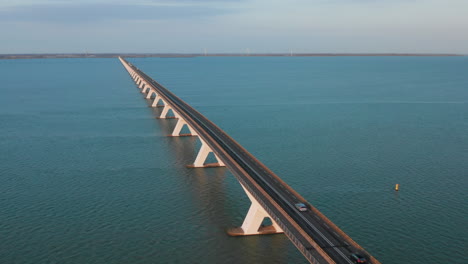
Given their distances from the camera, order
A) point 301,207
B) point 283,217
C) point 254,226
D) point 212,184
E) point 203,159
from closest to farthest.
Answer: point 283,217 → point 301,207 → point 254,226 → point 212,184 → point 203,159

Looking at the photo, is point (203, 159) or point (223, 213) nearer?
point (223, 213)

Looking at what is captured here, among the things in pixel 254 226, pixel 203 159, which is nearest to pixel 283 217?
pixel 254 226

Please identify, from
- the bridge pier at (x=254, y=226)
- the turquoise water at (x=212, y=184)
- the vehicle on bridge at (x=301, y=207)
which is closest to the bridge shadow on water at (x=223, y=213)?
the turquoise water at (x=212, y=184)

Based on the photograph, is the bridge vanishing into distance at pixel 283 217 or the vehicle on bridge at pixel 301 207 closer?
the bridge vanishing into distance at pixel 283 217

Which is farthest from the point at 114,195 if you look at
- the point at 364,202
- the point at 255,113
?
the point at 255,113

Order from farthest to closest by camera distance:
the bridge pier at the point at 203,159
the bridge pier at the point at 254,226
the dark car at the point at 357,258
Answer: the bridge pier at the point at 203,159, the bridge pier at the point at 254,226, the dark car at the point at 357,258

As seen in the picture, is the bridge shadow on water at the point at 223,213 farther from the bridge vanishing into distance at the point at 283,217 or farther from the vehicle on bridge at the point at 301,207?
the vehicle on bridge at the point at 301,207

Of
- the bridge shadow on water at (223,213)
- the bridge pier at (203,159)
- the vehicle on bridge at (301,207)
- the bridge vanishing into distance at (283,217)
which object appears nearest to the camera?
the bridge vanishing into distance at (283,217)

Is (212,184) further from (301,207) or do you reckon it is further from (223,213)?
(301,207)
